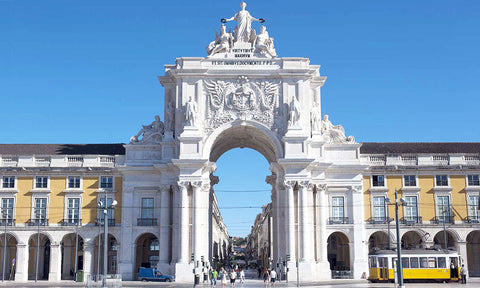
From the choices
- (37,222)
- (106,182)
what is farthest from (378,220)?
(37,222)

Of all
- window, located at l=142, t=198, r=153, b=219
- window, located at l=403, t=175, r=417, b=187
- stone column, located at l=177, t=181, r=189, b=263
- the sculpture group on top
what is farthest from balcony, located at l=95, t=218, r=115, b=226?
window, located at l=403, t=175, r=417, b=187

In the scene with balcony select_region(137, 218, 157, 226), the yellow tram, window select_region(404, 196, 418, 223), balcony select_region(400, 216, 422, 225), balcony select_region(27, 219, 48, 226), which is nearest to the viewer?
the yellow tram

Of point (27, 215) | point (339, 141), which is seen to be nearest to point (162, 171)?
point (27, 215)

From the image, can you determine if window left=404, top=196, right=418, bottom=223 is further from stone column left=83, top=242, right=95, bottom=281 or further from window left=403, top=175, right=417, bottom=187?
stone column left=83, top=242, right=95, bottom=281

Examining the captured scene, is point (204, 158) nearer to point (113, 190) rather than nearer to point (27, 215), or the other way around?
point (113, 190)

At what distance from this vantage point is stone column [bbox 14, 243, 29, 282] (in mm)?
58375

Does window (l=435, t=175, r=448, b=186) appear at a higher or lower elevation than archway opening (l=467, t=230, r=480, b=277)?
higher

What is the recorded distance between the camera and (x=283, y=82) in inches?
2328

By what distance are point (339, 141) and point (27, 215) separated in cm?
3250

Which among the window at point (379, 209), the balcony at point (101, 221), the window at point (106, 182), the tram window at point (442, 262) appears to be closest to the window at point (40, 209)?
the balcony at point (101, 221)

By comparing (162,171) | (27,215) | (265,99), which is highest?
(265,99)

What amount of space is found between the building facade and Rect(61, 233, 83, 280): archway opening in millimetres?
122

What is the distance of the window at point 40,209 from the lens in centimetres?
5987

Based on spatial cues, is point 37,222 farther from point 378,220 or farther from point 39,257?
point 378,220
